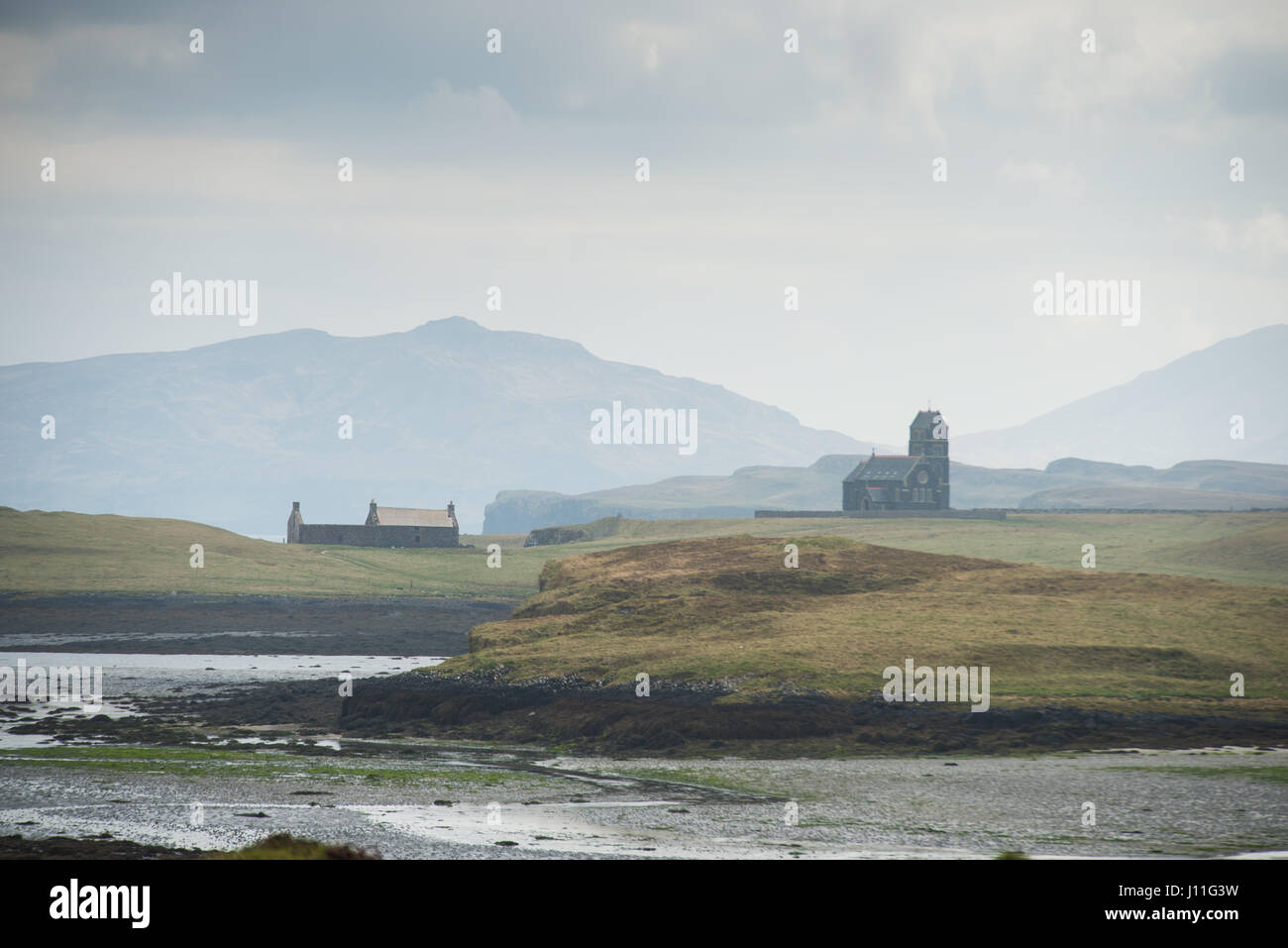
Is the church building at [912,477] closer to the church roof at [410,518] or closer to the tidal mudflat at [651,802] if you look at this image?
the church roof at [410,518]

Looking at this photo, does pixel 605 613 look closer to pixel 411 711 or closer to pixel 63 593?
pixel 411 711

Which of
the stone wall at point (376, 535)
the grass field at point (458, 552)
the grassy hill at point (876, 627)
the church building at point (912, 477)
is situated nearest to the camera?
the grassy hill at point (876, 627)

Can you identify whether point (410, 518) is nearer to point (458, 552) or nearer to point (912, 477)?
point (458, 552)

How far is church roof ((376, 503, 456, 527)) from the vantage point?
170m

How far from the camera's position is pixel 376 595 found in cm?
→ 13050

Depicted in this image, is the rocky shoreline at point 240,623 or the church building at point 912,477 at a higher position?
the church building at point 912,477

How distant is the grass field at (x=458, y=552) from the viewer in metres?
119

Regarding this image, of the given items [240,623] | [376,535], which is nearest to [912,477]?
[376,535]

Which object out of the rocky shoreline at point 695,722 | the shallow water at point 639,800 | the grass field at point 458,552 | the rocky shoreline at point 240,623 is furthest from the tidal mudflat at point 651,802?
the grass field at point 458,552

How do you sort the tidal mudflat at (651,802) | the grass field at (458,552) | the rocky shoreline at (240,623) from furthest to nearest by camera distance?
the grass field at (458,552) → the rocky shoreline at (240,623) → the tidal mudflat at (651,802)

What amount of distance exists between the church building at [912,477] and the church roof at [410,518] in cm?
5508

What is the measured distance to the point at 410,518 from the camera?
566 feet
